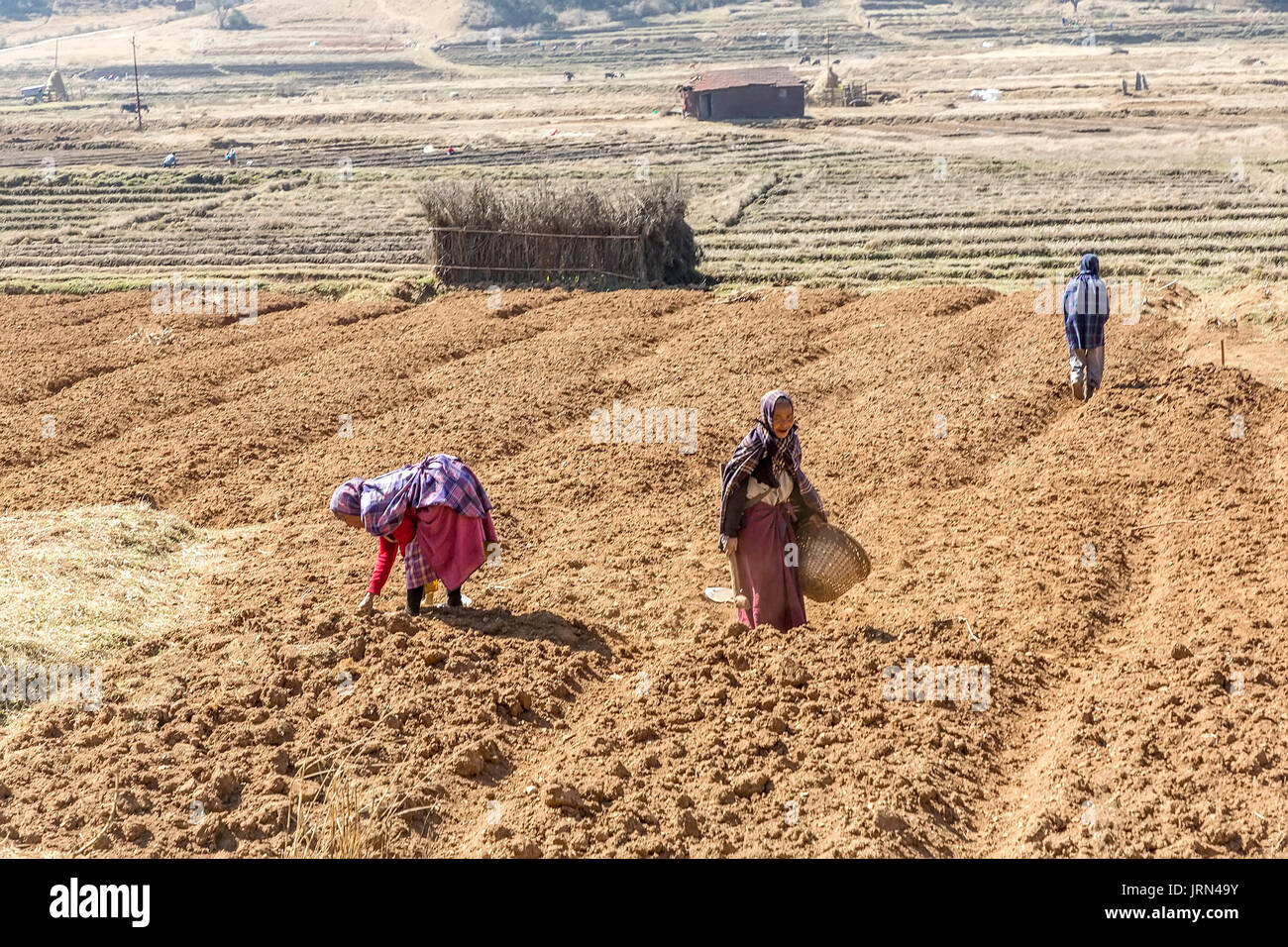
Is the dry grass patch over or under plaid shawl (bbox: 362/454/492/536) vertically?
under

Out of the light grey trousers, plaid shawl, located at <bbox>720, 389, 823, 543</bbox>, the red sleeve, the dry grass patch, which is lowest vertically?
the dry grass patch

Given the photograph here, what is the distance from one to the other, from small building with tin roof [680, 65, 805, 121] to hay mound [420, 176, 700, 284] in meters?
29.2

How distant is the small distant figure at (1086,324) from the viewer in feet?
35.1

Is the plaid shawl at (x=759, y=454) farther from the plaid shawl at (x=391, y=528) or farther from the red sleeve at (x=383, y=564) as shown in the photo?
the red sleeve at (x=383, y=564)

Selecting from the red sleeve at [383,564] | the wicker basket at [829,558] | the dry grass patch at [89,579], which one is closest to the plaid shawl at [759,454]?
the wicker basket at [829,558]

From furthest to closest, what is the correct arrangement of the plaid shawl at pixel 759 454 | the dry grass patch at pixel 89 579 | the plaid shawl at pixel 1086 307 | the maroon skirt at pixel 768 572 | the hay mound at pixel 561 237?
1. the hay mound at pixel 561 237
2. the plaid shawl at pixel 1086 307
3. the dry grass patch at pixel 89 579
4. the maroon skirt at pixel 768 572
5. the plaid shawl at pixel 759 454

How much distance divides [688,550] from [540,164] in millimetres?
29861

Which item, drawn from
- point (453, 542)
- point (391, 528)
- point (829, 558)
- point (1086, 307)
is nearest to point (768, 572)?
point (829, 558)

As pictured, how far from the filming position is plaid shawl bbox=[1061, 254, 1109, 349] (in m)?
10.7

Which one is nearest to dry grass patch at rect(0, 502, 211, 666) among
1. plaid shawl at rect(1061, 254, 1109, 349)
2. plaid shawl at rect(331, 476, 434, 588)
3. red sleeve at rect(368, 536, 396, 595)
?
red sleeve at rect(368, 536, 396, 595)

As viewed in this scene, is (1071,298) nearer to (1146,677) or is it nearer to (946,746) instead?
(1146,677)

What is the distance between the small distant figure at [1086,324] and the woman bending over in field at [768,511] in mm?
4893

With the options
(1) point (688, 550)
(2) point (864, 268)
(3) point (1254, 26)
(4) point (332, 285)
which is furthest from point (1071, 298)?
(3) point (1254, 26)

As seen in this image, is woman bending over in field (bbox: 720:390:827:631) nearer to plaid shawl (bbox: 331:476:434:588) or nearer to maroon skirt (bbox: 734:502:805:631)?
maroon skirt (bbox: 734:502:805:631)
